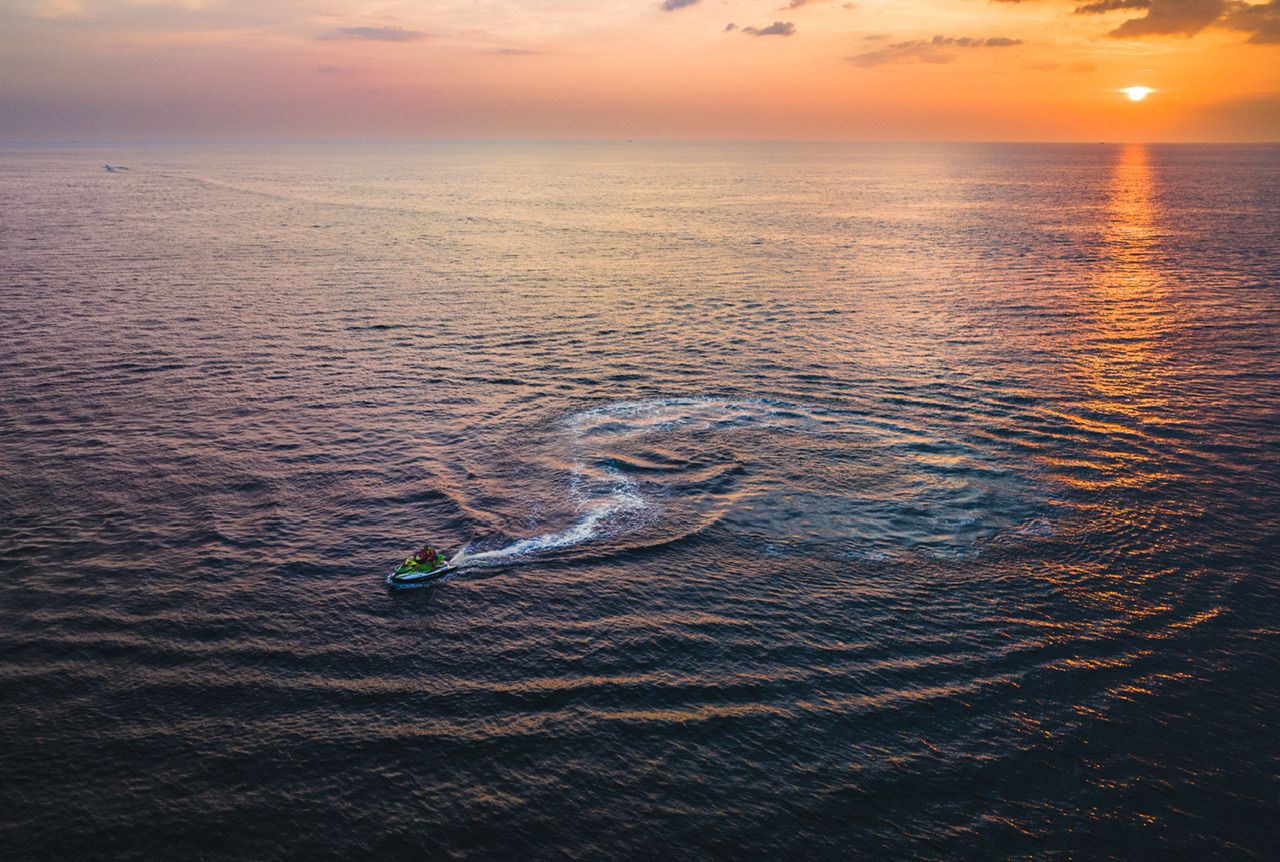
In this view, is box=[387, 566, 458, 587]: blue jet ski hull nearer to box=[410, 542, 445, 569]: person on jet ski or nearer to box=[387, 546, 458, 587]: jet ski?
box=[387, 546, 458, 587]: jet ski

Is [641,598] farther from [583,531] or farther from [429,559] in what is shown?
[429,559]

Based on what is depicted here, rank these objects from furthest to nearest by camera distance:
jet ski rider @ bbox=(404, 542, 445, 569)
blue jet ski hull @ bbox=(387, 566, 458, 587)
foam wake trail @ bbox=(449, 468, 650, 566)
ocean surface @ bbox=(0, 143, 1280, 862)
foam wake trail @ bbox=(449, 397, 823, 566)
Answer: foam wake trail @ bbox=(449, 397, 823, 566) → foam wake trail @ bbox=(449, 468, 650, 566) → jet ski rider @ bbox=(404, 542, 445, 569) → blue jet ski hull @ bbox=(387, 566, 458, 587) → ocean surface @ bbox=(0, 143, 1280, 862)

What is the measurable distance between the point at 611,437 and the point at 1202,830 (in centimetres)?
4734

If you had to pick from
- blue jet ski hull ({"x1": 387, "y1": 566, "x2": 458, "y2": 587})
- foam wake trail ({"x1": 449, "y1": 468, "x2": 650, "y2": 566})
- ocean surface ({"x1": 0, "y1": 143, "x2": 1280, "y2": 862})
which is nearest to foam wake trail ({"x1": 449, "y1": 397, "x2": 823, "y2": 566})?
foam wake trail ({"x1": 449, "y1": 468, "x2": 650, "y2": 566})

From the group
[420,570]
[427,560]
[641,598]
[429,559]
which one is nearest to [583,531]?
[641,598]

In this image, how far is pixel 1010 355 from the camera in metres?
92.1

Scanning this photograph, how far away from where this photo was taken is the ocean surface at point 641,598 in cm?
3269

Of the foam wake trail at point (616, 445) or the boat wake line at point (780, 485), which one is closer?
the foam wake trail at point (616, 445)

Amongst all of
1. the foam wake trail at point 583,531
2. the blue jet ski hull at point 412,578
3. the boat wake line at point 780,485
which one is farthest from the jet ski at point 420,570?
the boat wake line at point 780,485

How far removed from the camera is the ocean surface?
107ft

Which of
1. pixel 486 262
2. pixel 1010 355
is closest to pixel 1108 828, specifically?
pixel 1010 355

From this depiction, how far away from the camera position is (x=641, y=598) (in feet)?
152

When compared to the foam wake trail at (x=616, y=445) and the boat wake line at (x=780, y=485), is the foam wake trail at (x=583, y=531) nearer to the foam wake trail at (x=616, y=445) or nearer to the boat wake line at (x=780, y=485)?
the foam wake trail at (x=616, y=445)

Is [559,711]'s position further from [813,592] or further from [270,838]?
[813,592]
